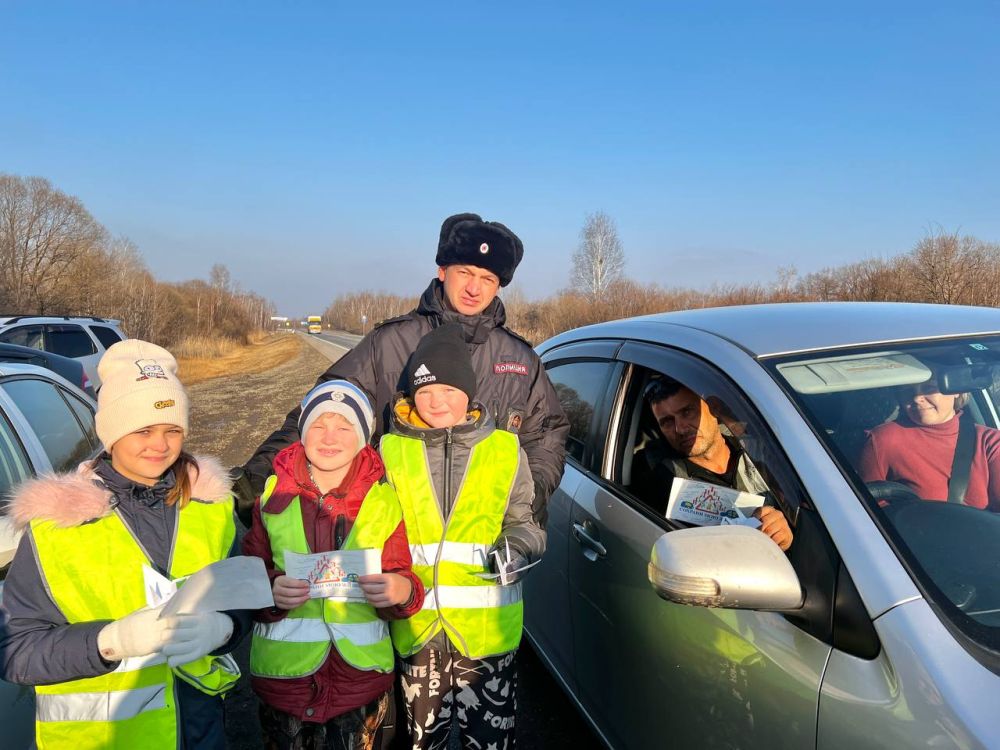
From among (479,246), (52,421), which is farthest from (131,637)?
(52,421)

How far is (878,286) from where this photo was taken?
13508 millimetres

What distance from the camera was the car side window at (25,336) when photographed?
10.1 metres

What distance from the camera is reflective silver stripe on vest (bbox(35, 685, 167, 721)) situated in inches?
60.7

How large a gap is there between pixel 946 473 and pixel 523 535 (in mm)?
1236

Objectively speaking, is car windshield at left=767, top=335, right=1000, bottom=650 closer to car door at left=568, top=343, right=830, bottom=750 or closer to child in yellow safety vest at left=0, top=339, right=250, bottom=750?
car door at left=568, top=343, right=830, bottom=750

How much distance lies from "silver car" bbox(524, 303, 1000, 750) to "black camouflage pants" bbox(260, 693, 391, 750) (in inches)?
33.3

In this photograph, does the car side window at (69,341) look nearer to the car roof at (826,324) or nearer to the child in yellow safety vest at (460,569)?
the child in yellow safety vest at (460,569)

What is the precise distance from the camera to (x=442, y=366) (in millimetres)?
2006

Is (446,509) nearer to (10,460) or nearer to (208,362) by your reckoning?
(10,460)

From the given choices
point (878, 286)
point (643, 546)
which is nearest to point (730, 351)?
point (643, 546)

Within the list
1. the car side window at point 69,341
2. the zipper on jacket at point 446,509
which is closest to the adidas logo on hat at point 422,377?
the zipper on jacket at point 446,509

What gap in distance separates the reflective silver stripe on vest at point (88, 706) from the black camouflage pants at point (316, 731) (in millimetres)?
397

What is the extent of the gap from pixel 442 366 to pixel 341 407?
35cm

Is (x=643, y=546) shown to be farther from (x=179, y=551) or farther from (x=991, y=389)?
(x=179, y=551)
